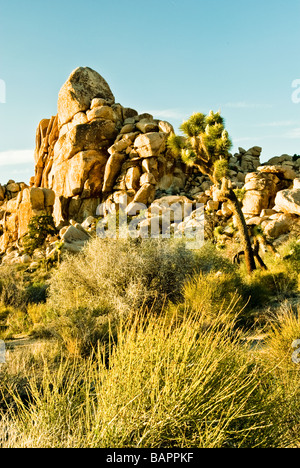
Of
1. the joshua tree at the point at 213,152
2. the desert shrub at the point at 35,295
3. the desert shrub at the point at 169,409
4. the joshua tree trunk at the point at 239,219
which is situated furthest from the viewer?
the desert shrub at the point at 35,295

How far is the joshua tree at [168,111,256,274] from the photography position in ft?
47.4

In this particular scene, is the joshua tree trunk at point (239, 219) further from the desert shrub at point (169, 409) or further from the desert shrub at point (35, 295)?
the desert shrub at point (169, 409)

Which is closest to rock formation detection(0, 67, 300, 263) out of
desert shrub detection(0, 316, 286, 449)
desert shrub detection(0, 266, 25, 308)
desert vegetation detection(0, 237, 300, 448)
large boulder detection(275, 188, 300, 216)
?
large boulder detection(275, 188, 300, 216)

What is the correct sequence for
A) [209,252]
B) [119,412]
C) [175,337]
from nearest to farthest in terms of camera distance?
[119,412] → [175,337] → [209,252]

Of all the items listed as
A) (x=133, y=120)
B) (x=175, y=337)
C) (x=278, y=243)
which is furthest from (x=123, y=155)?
(x=175, y=337)

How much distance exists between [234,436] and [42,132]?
48584 mm

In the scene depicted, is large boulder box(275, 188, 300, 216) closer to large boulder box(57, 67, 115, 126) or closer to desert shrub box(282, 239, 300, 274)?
desert shrub box(282, 239, 300, 274)

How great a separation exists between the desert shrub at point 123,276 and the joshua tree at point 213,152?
3.22 meters

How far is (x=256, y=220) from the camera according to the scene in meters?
24.0

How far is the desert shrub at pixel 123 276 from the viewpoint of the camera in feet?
34.6

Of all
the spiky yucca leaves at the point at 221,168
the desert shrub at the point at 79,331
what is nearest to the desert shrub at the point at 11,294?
the desert shrub at the point at 79,331

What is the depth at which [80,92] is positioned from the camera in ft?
131

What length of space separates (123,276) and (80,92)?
34122 millimetres

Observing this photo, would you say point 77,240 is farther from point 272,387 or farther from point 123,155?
point 272,387
